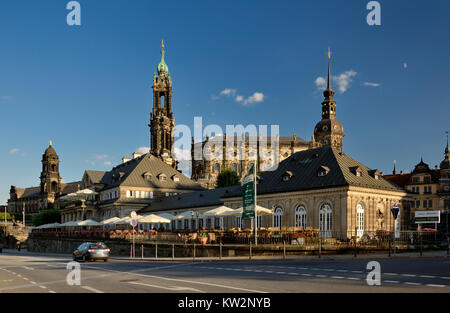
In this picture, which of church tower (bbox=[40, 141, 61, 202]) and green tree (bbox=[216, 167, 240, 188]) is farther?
church tower (bbox=[40, 141, 61, 202])

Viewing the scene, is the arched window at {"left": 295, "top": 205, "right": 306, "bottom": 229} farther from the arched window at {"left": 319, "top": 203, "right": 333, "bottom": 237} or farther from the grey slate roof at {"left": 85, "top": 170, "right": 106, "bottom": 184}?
the grey slate roof at {"left": 85, "top": 170, "right": 106, "bottom": 184}

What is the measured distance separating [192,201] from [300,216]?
24.0 metres

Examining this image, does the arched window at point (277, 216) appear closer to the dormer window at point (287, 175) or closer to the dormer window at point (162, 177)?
the dormer window at point (287, 175)

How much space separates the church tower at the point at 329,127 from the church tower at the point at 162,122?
3761cm

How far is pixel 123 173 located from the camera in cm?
8350

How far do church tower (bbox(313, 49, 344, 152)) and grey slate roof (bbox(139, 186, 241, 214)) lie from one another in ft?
208

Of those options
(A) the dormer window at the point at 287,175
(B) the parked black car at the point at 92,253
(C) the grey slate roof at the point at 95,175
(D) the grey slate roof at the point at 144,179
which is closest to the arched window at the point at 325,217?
(A) the dormer window at the point at 287,175

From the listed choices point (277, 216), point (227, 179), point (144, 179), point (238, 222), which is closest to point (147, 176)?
point (144, 179)

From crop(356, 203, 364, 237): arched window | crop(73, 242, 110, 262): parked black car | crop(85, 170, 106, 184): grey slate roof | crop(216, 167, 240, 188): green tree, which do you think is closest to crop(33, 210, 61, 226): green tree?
crop(85, 170, 106, 184): grey slate roof

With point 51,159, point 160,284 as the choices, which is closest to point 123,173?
point 160,284

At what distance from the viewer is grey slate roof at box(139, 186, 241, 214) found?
6306cm

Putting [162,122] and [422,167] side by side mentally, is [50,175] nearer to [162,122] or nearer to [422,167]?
[162,122]

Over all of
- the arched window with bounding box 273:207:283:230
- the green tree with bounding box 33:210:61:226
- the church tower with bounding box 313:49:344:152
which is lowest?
the green tree with bounding box 33:210:61:226
